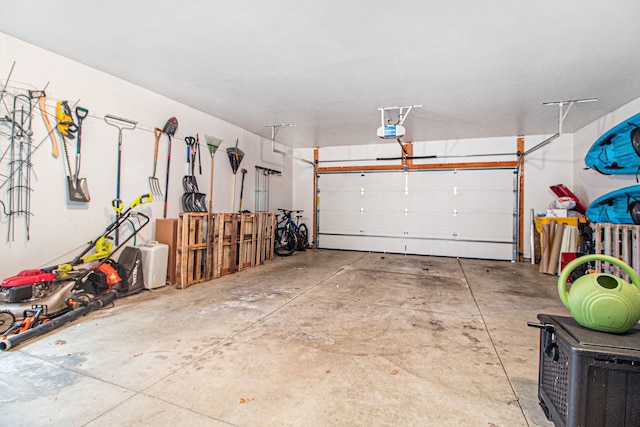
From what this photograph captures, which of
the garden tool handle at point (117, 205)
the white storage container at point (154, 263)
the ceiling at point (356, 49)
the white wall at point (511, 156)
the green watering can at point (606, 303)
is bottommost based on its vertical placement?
the white storage container at point (154, 263)

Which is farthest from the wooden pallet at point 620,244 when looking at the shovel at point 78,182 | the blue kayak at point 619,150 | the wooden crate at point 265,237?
the shovel at point 78,182

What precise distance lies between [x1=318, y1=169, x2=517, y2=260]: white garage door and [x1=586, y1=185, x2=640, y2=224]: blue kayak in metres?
2.02

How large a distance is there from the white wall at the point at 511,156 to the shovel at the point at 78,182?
5.78 meters

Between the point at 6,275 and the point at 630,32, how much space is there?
648 cm

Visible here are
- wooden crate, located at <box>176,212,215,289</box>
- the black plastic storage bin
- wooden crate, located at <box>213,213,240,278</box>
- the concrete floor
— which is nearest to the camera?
the black plastic storage bin

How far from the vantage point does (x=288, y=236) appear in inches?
293

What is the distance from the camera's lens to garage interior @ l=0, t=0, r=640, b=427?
5.99ft

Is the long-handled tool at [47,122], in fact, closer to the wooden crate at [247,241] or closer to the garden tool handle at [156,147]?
the garden tool handle at [156,147]

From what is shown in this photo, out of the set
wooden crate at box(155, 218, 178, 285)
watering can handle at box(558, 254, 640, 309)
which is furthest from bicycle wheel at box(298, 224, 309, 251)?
Answer: watering can handle at box(558, 254, 640, 309)

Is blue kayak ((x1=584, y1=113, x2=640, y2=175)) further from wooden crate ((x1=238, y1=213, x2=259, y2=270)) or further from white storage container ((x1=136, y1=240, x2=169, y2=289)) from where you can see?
white storage container ((x1=136, y1=240, x2=169, y2=289))

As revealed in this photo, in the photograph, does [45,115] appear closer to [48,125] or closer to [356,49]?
[48,125]

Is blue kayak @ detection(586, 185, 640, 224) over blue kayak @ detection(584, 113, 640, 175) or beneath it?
beneath

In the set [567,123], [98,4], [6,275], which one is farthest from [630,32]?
[6,275]

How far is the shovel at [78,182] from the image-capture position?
3.44 meters
